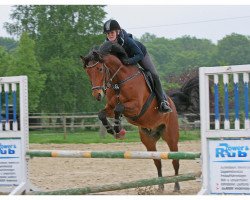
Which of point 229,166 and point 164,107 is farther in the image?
point 164,107

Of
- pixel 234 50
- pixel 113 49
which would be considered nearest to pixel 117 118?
pixel 113 49

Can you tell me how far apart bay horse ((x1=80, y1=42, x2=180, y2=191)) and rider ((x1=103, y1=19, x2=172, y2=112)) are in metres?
0.08

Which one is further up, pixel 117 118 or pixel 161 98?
pixel 161 98

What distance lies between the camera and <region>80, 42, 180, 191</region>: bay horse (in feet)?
19.6

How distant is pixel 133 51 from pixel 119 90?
1.64ft

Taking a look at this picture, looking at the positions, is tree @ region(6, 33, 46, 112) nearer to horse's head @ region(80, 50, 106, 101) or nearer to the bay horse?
the bay horse

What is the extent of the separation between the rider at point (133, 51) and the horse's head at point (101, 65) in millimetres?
102

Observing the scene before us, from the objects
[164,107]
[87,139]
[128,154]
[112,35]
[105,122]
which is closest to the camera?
[128,154]

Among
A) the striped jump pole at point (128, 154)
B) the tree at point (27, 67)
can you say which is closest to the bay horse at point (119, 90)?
the striped jump pole at point (128, 154)

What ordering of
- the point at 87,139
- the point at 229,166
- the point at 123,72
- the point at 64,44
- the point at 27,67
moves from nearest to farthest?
the point at 229,166, the point at 123,72, the point at 87,139, the point at 27,67, the point at 64,44

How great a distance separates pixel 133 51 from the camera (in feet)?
21.2

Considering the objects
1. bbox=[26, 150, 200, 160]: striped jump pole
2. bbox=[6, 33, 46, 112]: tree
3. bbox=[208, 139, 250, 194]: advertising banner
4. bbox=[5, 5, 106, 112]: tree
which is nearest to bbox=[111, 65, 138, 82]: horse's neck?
bbox=[26, 150, 200, 160]: striped jump pole

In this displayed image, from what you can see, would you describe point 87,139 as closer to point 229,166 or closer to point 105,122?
point 105,122

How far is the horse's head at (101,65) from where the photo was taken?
589 cm
